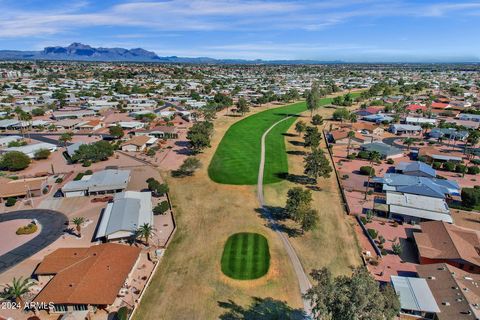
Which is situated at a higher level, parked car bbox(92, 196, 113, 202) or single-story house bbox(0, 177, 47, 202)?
single-story house bbox(0, 177, 47, 202)

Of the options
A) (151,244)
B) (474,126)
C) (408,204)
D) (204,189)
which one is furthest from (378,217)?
(474,126)

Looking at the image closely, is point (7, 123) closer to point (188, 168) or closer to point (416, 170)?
point (188, 168)

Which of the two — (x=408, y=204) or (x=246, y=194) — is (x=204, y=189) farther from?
(x=408, y=204)

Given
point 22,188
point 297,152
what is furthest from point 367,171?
point 22,188

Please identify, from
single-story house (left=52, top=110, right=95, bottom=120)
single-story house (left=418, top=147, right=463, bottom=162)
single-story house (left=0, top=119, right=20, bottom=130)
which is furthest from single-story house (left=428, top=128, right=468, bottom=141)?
single-story house (left=0, top=119, right=20, bottom=130)

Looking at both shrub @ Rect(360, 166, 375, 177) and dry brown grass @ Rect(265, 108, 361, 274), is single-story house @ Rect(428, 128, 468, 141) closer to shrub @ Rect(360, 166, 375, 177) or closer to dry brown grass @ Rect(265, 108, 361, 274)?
shrub @ Rect(360, 166, 375, 177)

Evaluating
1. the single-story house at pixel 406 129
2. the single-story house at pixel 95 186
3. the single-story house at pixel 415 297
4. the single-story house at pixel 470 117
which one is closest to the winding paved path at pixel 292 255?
the single-story house at pixel 415 297
